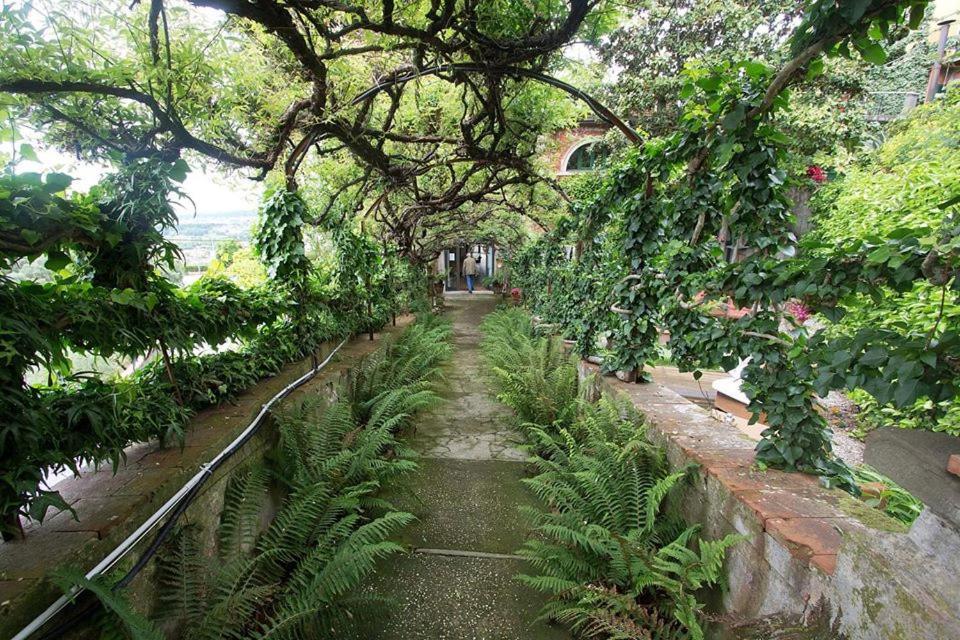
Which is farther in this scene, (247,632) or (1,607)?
(247,632)

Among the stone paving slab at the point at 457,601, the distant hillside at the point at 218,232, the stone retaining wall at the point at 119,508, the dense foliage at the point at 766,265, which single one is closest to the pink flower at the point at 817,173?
the dense foliage at the point at 766,265

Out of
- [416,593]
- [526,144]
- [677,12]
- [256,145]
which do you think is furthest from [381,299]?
[677,12]

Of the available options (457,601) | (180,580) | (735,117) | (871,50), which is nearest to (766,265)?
(735,117)

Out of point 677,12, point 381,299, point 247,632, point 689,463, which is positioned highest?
point 677,12

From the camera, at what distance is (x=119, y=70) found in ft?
5.46

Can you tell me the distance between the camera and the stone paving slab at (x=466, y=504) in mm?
2807

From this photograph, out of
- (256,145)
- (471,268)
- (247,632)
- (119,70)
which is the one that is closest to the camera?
(119,70)

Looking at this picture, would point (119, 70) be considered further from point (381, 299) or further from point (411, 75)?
point (381, 299)

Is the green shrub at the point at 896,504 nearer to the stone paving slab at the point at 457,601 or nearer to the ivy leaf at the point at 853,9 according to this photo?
the stone paving slab at the point at 457,601

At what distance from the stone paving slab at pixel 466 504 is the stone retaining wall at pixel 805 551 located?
130 cm

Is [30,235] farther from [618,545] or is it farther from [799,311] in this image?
[799,311]

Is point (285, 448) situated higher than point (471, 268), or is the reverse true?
point (471, 268)

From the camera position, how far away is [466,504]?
322 cm

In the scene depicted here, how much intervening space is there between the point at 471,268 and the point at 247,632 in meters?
18.3
